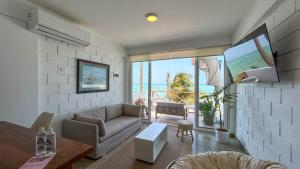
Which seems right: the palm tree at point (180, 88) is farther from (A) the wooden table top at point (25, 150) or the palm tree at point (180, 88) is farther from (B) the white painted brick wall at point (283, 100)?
(A) the wooden table top at point (25, 150)

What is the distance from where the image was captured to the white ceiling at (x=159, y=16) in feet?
7.02

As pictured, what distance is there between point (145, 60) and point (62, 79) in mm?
2462

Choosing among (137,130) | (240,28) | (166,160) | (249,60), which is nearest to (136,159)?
(166,160)

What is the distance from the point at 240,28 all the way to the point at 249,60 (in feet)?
4.35

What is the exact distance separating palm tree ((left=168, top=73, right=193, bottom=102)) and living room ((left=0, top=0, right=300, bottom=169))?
0.14m

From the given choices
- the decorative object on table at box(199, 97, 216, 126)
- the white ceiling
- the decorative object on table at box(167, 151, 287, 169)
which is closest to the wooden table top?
the decorative object on table at box(167, 151, 287, 169)

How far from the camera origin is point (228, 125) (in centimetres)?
360

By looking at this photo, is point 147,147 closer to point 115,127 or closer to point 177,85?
point 115,127

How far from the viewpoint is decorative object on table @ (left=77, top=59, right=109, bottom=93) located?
3.10 m

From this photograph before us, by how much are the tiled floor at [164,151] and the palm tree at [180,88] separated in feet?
4.58

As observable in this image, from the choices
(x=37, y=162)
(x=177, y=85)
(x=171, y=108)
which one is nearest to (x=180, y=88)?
(x=177, y=85)

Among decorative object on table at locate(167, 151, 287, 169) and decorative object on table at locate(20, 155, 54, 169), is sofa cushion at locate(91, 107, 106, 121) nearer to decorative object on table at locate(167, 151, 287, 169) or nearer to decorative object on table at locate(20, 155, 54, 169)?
decorative object on table at locate(20, 155, 54, 169)

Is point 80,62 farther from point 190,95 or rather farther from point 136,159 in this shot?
point 190,95

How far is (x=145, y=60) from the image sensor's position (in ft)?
14.9
